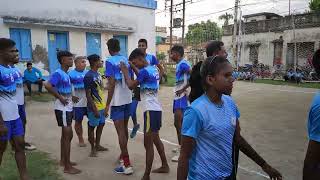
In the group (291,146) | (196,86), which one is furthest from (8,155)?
(291,146)

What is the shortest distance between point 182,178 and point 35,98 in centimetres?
1161

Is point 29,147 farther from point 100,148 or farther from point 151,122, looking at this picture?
point 151,122

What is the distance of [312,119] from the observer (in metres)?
2.11

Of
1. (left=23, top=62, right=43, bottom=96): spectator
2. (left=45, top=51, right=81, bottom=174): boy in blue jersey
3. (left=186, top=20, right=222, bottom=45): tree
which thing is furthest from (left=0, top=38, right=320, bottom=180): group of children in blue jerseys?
(left=186, top=20, right=222, bottom=45): tree

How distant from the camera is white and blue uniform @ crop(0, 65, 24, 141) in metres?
3.91

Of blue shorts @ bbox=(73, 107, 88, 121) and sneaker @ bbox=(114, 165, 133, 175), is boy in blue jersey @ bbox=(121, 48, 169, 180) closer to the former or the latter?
sneaker @ bbox=(114, 165, 133, 175)

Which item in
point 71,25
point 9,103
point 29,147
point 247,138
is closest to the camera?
point 9,103

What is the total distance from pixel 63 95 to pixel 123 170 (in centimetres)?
141

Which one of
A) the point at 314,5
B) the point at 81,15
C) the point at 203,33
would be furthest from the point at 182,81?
the point at 203,33

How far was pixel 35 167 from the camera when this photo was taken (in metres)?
4.97

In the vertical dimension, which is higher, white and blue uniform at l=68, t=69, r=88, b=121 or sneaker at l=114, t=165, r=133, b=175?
white and blue uniform at l=68, t=69, r=88, b=121

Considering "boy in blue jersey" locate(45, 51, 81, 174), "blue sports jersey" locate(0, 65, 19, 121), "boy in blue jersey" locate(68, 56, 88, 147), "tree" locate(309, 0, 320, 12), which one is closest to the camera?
"blue sports jersey" locate(0, 65, 19, 121)

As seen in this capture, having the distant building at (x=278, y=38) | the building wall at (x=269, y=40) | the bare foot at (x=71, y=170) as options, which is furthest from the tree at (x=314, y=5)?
the bare foot at (x=71, y=170)

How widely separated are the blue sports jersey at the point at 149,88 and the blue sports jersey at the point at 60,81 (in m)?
1.18
